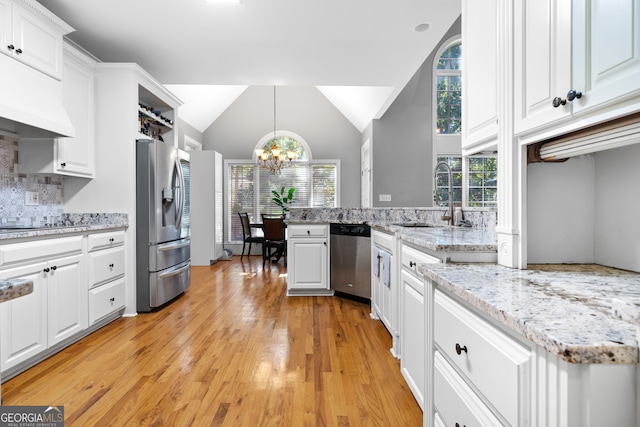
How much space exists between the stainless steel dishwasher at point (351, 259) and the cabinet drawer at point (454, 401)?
2.30 meters

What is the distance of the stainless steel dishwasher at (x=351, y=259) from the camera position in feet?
11.3

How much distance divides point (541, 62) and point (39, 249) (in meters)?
2.76

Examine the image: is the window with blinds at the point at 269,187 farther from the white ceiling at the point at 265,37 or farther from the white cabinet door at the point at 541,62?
the white cabinet door at the point at 541,62

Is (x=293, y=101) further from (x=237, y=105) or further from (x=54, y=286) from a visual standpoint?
(x=54, y=286)

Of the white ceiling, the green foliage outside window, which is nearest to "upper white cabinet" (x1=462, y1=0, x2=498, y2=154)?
the white ceiling

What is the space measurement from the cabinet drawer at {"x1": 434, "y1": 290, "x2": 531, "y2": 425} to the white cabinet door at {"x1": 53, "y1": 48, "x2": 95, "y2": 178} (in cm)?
303

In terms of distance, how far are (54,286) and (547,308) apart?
9.02 ft

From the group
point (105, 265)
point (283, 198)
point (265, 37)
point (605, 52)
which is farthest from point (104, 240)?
point (283, 198)

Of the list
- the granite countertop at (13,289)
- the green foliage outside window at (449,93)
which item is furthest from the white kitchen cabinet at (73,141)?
the green foliage outside window at (449,93)

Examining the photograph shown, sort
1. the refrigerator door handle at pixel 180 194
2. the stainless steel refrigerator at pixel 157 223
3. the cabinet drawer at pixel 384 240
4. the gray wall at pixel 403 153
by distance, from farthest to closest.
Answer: the gray wall at pixel 403 153
the refrigerator door handle at pixel 180 194
the stainless steel refrigerator at pixel 157 223
the cabinet drawer at pixel 384 240

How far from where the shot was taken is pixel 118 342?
2492 millimetres

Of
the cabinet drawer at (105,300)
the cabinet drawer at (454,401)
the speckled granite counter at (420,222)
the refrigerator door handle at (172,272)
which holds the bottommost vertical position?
the cabinet drawer at (105,300)

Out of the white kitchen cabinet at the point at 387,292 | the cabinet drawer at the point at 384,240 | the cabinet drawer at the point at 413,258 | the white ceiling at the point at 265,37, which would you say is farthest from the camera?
the white ceiling at the point at 265,37

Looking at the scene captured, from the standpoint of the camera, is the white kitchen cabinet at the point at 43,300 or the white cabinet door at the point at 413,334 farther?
the white kitchen cabinet at the point at 43,300
